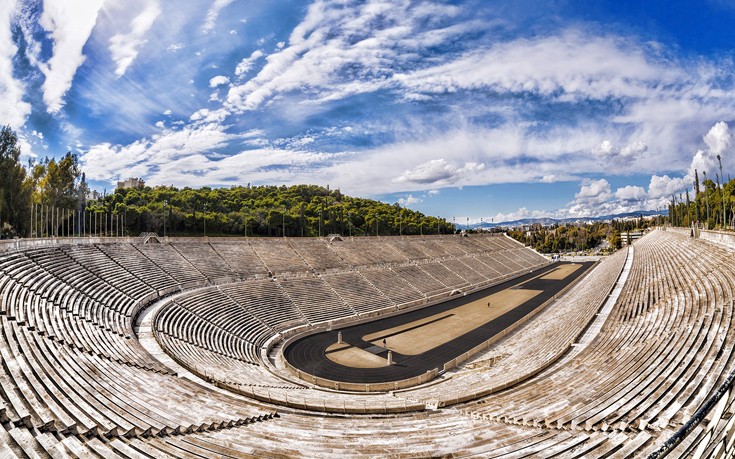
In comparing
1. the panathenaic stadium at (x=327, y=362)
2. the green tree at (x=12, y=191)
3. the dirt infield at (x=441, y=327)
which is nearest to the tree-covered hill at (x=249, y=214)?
the green tree at (x=12, y=191)

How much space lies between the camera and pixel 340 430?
1121 cm

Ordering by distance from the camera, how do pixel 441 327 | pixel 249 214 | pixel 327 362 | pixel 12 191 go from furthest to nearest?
pixel 249 214 < pixel 12 191 < pixel 441 327 < pixel 327 362

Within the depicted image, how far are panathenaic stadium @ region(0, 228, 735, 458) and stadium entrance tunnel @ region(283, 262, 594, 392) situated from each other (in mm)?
176

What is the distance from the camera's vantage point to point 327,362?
22.6m

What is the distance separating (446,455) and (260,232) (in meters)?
64.3

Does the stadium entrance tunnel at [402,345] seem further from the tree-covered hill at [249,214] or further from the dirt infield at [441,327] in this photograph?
the tree-covered hill at [249,214]

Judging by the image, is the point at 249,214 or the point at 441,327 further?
the point at 249,214

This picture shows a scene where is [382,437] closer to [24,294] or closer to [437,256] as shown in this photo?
[24,294]

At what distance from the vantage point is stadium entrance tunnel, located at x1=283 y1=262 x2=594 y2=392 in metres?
20.5

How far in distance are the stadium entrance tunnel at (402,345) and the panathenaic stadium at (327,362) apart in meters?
0.18

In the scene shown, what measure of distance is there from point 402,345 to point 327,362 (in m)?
5.88

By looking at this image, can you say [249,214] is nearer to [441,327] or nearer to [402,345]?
[441,327]

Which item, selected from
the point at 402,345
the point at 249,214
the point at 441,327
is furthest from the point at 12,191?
the point at 441,327

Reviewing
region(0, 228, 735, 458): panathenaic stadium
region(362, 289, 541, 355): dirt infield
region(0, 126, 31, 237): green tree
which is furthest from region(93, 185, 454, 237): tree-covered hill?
region(362, 289, 541, 355): dirt infield
